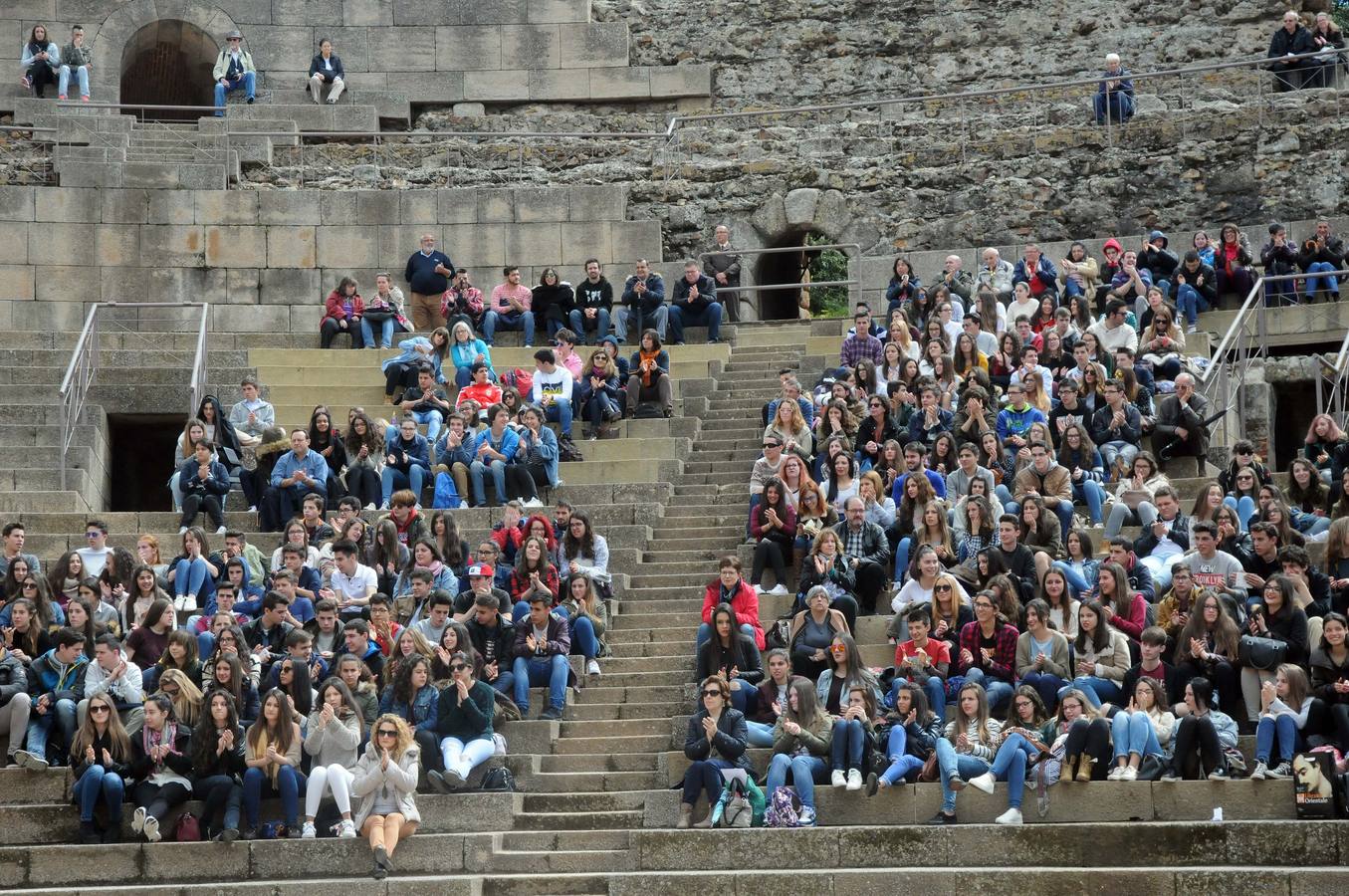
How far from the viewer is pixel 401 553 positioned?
17.2 meters

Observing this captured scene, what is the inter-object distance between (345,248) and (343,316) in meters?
2.24

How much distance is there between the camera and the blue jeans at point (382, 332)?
75.2ft

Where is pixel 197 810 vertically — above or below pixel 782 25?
below

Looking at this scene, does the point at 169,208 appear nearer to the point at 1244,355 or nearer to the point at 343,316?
the point at 343,316

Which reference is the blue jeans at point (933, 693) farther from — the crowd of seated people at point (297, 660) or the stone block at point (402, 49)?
the stone block at point (402, 49)

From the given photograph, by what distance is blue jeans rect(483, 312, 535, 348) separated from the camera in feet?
74.8

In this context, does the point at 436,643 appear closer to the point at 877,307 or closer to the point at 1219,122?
the point at 877,307

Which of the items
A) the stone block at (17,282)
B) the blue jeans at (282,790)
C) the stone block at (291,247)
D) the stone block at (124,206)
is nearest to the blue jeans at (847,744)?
the blue jeans at (282,790)

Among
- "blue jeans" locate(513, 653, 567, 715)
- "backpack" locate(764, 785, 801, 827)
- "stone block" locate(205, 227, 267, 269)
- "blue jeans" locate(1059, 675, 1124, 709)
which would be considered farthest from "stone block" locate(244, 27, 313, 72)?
"blue jeans" locate(1059, 675, 1124, 709)

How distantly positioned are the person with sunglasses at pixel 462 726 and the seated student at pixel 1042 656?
3.81m

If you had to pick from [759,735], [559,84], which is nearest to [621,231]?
[559,84]

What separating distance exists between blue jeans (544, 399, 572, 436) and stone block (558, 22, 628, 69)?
9341 mm

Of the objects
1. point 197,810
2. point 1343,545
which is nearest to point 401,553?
point 197,810

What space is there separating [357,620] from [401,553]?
1.64m
